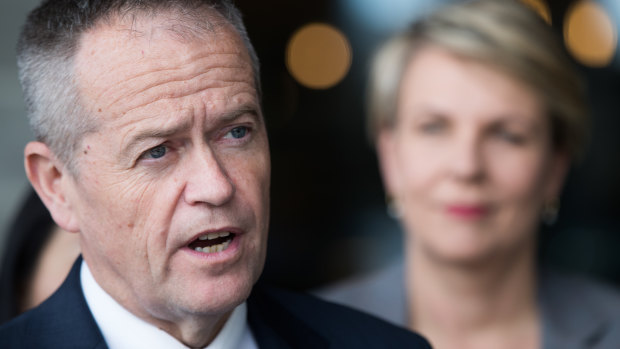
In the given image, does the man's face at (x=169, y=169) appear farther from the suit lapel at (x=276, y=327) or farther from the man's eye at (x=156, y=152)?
the suit lapel at (x=276, y=327)

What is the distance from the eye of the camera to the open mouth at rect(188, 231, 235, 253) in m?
1.55

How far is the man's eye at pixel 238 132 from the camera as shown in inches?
62.7

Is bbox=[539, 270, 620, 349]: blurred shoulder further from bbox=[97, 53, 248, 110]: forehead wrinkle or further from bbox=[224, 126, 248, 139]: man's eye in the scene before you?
bbox=[97, 53, 248, 110]: forehead wrinkle

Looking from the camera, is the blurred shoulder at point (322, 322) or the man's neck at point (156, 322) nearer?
the man's neck at point (156, 322)

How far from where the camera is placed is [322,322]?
1.97 m

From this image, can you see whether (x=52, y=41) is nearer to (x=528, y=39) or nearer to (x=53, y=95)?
(x=53, y=95)

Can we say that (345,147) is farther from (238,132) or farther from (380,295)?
(238,132)

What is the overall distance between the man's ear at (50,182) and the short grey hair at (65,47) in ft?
0.13

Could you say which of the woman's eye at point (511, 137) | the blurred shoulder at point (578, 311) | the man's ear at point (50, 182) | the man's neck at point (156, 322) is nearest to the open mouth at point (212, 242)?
the man's neck at point (156, 322)

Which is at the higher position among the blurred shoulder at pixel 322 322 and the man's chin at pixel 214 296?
the man's chin at pixel 214 296

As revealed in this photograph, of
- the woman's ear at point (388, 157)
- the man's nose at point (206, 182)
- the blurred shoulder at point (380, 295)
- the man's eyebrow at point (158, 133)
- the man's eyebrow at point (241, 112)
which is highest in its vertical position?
the man's eyebrow at point (158, 133)

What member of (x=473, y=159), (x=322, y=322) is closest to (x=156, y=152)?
(x=322, y=322)

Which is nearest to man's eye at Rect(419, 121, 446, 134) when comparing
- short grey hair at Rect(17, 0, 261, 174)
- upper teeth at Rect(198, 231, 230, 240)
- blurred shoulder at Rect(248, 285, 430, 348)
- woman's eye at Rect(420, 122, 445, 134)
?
woman's eye at Rect(420, 122, 445, 134)

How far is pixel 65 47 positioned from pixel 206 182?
380mm
